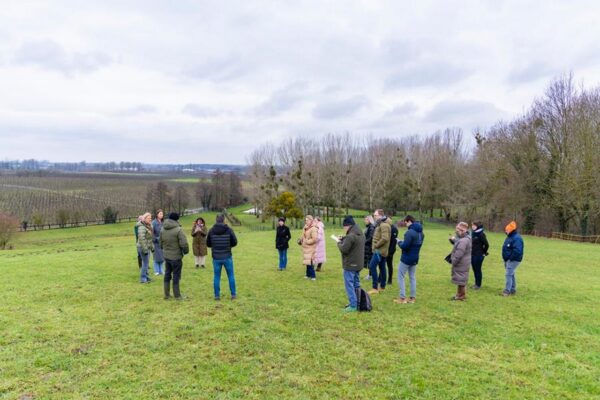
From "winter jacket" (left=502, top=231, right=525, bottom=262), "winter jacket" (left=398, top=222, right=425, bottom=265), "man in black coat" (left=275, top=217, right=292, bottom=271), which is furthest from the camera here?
"man in black coat" (left=275, top=217, right=292, bottom=271)

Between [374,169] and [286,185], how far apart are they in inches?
581

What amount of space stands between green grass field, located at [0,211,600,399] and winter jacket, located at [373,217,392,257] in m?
1.30

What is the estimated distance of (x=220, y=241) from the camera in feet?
29.8

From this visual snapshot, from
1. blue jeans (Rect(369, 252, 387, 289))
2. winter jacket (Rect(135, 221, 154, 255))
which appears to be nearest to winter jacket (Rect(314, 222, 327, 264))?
blue jeans (Rect(369, 252, 387, 289))

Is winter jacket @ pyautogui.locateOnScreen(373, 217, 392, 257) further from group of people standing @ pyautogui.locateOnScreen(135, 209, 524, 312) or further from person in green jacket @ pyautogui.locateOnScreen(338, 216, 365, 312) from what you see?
person in green jacket @ pyautogui.locateOnScreen(338, 216, 365, 312)

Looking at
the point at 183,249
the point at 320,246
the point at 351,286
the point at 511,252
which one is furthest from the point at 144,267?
the point at 511,252

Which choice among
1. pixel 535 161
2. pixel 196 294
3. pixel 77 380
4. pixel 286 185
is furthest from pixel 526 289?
pixel 286 185

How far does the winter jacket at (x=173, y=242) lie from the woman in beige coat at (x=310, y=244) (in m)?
4.10

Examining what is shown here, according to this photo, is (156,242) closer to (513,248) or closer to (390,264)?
(390,264)

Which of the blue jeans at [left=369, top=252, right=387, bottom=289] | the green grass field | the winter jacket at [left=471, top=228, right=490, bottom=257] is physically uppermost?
the winter jacket at [left=471, top=228, right=490, bottom=257]

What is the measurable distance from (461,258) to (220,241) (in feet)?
19.8

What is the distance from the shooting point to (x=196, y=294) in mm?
9938

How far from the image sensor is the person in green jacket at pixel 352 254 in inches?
330

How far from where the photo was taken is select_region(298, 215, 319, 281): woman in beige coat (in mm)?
11828
